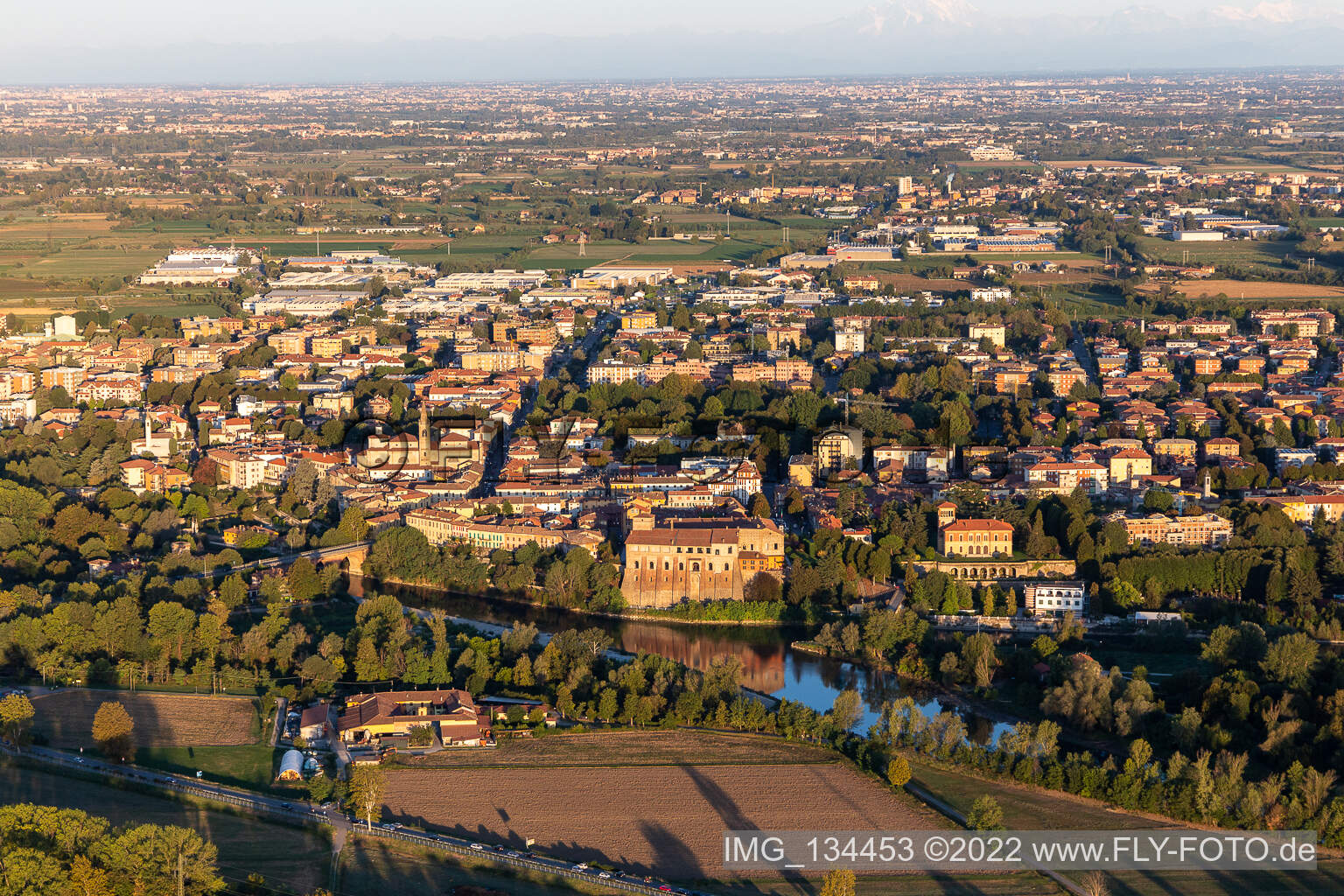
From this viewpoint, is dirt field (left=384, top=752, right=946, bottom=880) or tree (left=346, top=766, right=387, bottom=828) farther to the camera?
tree (left=346, top=766, right=387, bottom=828)

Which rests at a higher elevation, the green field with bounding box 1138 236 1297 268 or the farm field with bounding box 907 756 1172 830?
the green field with bounding box 1138 236 1297 268

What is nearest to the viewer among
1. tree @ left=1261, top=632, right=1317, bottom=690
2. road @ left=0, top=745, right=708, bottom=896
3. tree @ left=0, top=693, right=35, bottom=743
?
road @ left=0, top=745, right=708, bottom=896

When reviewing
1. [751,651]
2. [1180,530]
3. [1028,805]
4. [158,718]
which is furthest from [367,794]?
[1180,530]

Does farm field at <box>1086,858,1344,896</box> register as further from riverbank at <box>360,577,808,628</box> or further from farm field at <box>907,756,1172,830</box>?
riverbank at <box>360,577,808,628</box>

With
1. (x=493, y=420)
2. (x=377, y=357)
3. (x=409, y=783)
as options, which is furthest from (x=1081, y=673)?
(x=377, y=357)

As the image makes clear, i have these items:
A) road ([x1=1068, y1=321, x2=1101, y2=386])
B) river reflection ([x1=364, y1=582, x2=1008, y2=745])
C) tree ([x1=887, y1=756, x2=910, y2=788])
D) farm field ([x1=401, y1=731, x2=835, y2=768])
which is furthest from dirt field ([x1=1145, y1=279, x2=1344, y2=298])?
tree ([x1=887, y1=756, x2=910, y2=788])

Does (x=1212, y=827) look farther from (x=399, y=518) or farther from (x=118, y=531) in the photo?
(x=118, y=531)

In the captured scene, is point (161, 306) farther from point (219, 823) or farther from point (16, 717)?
point (219, 823)

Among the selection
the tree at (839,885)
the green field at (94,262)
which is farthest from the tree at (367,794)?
the green field at (94,262)
